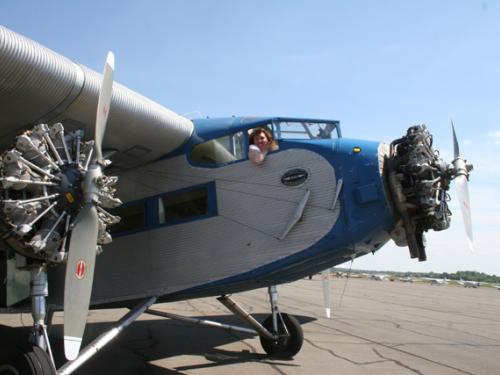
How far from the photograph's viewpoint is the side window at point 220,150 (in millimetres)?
7215

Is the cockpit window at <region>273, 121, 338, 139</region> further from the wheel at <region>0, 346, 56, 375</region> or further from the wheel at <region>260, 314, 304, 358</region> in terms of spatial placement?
the wheel at <region>0, 346, 56, 375</region>

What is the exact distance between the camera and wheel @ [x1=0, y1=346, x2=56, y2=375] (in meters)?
4.92

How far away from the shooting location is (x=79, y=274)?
5.40 meters

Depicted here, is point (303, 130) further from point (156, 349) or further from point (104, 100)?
point (156, 349)

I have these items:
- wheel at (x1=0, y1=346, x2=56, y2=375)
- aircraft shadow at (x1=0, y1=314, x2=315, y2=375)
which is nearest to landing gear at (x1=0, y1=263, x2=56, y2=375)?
wheel at (x1=0, y1=346, x2=56, y2=375)

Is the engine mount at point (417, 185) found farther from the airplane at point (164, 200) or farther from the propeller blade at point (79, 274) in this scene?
the propeller blade at point (79, 274)

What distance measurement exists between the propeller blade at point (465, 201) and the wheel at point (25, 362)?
5.97m

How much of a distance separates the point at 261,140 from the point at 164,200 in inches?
78.1

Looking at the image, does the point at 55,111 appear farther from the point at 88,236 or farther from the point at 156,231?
the point at 156,231

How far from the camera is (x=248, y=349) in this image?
906cm

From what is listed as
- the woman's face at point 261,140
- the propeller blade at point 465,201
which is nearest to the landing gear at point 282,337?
the woman's face at point 261,140

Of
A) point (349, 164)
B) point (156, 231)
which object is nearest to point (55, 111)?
point (156, 231)

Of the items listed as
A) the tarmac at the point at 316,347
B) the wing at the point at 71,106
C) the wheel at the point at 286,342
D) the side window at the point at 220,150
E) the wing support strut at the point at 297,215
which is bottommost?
the tarmac at the point at 316,347

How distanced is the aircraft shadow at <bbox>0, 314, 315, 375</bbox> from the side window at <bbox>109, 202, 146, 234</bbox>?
1675 millimetres
